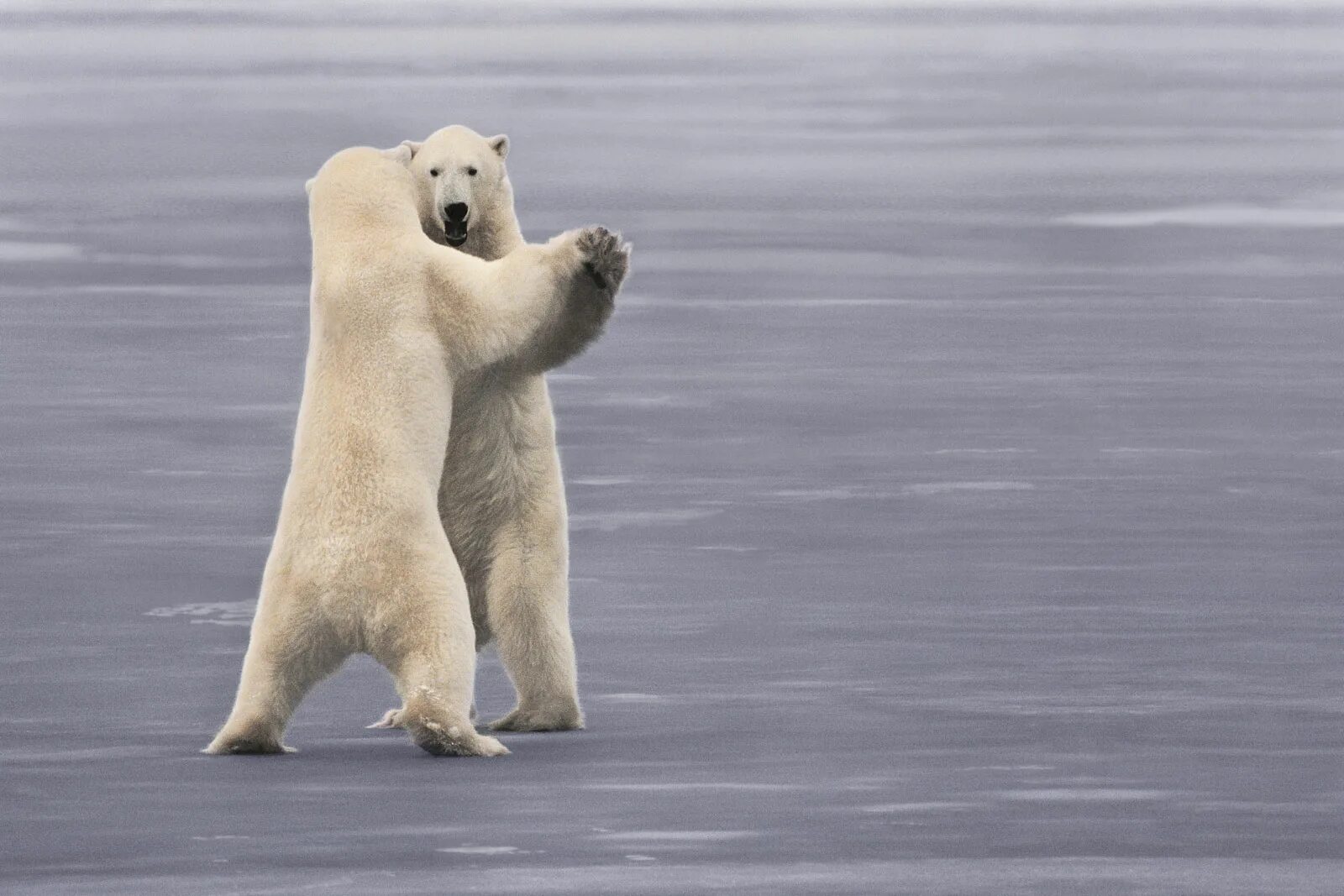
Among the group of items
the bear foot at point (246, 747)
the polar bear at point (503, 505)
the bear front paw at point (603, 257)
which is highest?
the bear front paw at point (603, 257)

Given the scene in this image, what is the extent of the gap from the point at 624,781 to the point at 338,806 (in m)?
0.95

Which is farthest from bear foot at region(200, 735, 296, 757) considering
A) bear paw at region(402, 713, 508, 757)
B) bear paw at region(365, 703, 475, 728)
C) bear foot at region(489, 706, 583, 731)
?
bear foot at region(489, 706, 583, 731)

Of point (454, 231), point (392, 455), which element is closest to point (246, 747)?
point (392, 455)

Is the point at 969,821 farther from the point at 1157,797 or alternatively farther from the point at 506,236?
the point at 506,236

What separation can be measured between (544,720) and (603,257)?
1.79 metres

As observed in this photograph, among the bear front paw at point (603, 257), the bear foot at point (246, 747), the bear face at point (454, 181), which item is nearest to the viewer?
the bear front paw at point (603, 257)

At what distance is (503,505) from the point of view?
9.31m

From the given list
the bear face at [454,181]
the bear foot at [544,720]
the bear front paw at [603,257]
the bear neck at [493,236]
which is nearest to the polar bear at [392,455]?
the bear front paw at [603,257]

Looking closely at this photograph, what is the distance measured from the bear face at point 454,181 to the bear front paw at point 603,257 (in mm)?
855

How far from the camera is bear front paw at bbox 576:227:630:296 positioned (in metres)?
8.46

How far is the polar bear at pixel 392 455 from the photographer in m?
8.59

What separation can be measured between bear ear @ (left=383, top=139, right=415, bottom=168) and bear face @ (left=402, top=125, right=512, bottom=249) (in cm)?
2

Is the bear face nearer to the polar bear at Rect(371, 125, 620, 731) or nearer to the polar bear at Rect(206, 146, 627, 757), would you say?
the polar bear at Rect(371, 125, 620, 731)

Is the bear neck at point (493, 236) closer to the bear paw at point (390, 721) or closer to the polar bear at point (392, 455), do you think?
the polar bear at point (392, 455)
